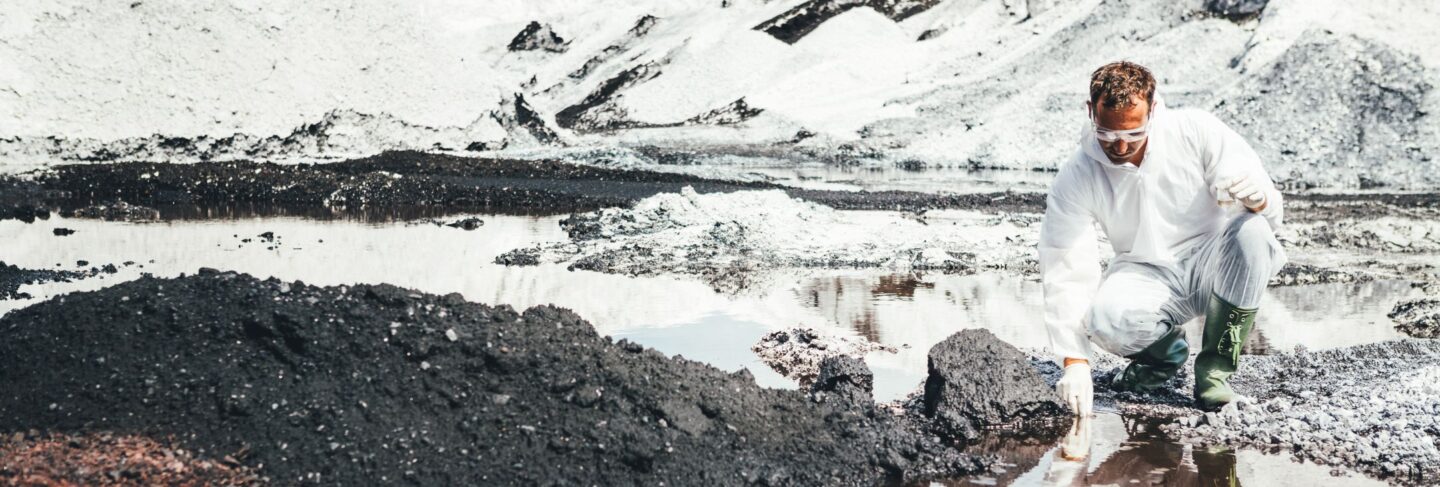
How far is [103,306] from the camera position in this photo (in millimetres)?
3971

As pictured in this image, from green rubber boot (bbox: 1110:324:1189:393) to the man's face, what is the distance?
727mm

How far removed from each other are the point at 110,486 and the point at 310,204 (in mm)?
10223

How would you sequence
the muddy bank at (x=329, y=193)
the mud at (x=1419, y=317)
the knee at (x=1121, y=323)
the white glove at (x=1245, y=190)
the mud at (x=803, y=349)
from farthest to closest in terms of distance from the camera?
the muddy bank at (x=329, y=193) → the mud at (x=1419, y=317) → the mud at (x=803, y=349) → the knee at (x=1121, y=323) → the white glove at (x=1245, y=190)

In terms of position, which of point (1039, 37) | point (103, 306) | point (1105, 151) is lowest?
point (103, 306)

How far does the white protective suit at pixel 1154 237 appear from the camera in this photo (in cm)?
402

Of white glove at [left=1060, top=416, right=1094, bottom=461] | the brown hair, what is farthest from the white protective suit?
white glove at [left=1060, top=416, right=1094, bottom=461]

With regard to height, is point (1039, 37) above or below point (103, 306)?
above

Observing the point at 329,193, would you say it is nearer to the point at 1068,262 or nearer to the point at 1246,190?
the point at 1068,262

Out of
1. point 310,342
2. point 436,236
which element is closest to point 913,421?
point 310,342

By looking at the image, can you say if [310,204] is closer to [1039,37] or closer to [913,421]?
[913,421]

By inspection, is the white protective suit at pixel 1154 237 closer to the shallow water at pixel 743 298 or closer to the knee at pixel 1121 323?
the knee at pixel 1121 323

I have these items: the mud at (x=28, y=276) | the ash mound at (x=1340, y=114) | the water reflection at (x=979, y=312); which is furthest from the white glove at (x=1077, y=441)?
the ash mound at (x=1340, y=114)

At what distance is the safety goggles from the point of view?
13.0 feet

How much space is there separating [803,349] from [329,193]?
9128 mm
